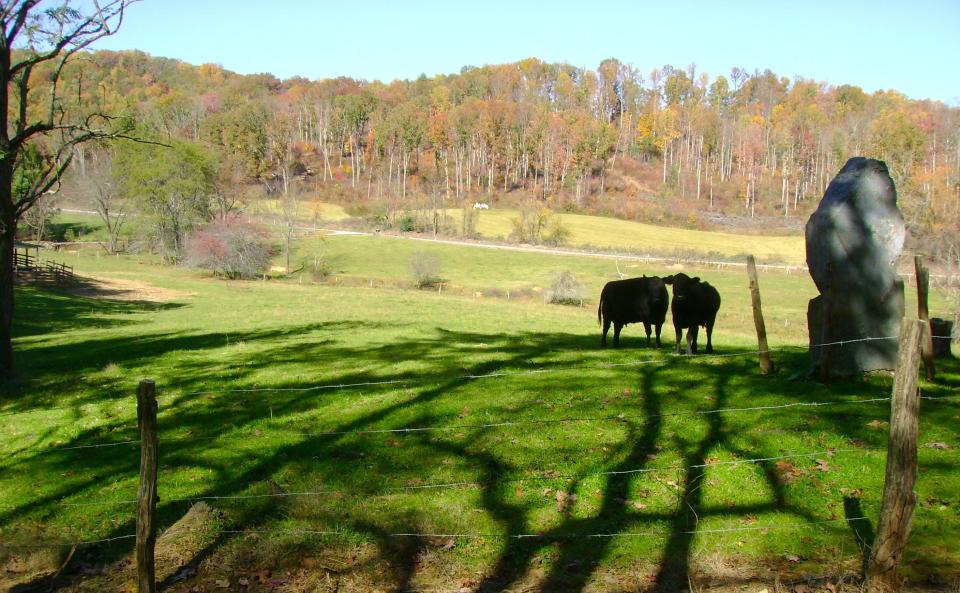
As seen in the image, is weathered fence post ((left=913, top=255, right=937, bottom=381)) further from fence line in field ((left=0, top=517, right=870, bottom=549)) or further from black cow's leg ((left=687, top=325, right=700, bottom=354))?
fence line in field ((left=0, top=517, right=870, bottom=549))

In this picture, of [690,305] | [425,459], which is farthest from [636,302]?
[425,459]

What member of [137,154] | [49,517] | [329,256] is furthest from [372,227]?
[49,517]

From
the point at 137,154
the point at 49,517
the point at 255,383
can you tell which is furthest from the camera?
the point at 137,154

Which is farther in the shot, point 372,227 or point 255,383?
point 372,227

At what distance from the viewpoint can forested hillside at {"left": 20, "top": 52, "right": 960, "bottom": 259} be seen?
121250 mm

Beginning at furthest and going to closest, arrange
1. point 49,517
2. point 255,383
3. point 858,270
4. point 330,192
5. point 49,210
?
point 330,192
point 49,210
point 255,383
point 858,270
point 49,517

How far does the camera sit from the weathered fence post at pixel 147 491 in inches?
224

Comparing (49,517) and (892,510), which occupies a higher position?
(892,510)

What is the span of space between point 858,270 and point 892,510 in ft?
24.4

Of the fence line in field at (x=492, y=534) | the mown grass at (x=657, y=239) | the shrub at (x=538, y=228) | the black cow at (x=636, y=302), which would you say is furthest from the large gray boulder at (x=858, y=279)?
the shrub at (x=538, y=228)

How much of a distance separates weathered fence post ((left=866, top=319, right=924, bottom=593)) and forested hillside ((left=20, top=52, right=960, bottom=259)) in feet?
346

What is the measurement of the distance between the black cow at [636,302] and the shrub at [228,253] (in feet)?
164

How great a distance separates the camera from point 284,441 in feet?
34.0

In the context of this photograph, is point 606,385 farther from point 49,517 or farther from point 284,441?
point 49,517
